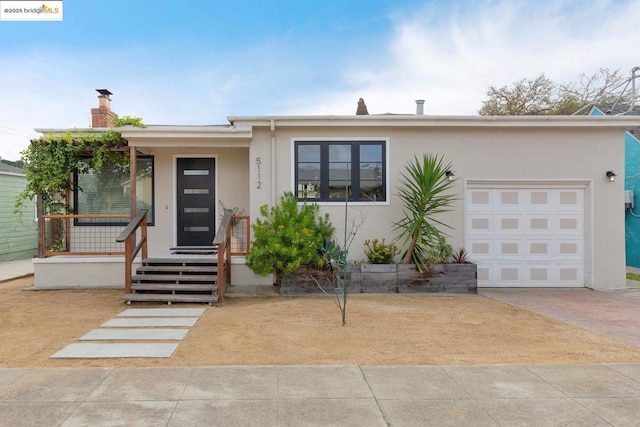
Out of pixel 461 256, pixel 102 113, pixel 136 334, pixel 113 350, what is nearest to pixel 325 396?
pixel 113 350

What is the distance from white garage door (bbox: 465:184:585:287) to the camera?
26.8ft

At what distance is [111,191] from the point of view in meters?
8.85

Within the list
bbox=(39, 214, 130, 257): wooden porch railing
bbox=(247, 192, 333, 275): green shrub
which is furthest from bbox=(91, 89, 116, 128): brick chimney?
bbox=(247, 192, 333, 275): green shrub

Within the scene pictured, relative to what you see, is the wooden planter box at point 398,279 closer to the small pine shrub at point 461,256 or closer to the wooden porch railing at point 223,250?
the small pine shrub at point 461,256

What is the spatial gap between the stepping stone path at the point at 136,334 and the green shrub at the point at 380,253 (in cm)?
327

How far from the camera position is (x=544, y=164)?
8.07 meters

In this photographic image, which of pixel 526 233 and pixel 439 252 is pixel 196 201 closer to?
pixel 439 252

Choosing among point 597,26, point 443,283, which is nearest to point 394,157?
point 443,283

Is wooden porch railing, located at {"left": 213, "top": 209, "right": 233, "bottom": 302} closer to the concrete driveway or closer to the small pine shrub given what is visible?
the small pine shrub

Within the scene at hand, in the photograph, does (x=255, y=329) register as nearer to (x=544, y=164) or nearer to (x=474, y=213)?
(x=474, y=213)

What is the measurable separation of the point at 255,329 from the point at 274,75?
38.5 feet

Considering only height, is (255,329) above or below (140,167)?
below

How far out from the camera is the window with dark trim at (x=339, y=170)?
7887mm

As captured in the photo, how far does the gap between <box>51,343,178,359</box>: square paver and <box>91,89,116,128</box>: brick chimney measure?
6.40 metres
